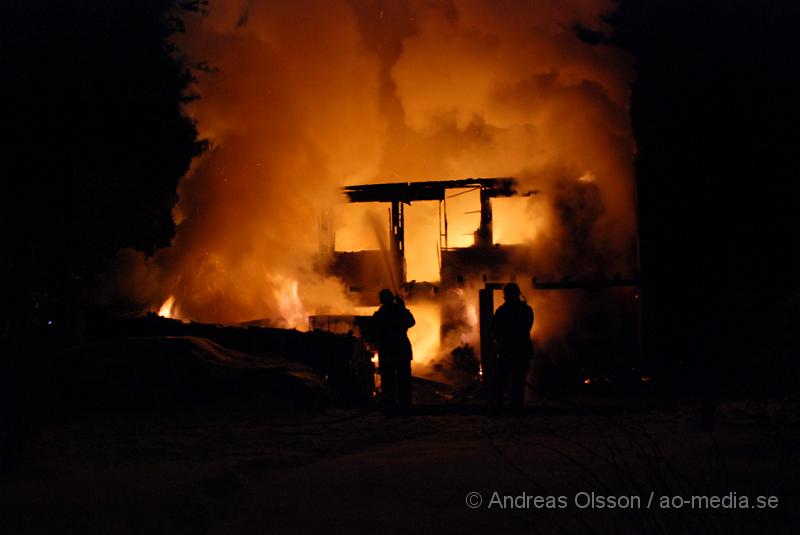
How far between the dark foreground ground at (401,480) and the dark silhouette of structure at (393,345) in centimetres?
266

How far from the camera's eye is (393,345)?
10328mm

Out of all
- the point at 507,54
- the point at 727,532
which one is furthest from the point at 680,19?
the point at 727,532

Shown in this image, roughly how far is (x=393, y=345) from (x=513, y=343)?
5.78 feet

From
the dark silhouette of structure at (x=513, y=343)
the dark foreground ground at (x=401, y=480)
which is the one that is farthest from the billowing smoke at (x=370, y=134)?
the dark foreground ground at (x=401, y=480)

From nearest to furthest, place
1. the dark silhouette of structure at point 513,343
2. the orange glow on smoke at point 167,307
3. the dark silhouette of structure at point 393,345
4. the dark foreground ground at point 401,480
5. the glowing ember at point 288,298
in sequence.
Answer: the dark foreground ground at point 401,480, the dark silhouette of structure at point 513,343, the dark silhouette of structure at point 393,345, the orange glow on smoke at point 167,307, the glowing ember at point 288,298

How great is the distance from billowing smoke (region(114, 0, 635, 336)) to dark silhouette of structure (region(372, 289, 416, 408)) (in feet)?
32.6

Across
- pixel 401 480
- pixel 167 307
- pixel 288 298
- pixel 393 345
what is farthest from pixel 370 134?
pixel 401 480

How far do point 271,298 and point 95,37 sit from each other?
10.7 meters

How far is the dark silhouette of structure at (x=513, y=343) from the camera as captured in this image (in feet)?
31.7

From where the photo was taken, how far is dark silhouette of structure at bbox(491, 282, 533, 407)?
31.7ft

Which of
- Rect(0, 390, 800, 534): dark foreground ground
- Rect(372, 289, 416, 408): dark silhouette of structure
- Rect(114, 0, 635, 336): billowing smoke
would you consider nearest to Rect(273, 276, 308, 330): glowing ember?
Rect(114, 0, 635, 336): billowing smoke

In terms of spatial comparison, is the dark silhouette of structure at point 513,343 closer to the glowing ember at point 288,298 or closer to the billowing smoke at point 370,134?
the billowing smoke at point 370,134

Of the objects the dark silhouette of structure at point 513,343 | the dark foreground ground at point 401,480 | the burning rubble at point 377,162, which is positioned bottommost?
the dark foreground ground at point 401,480

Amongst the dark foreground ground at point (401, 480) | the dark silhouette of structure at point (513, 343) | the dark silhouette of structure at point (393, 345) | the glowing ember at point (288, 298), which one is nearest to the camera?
the dark foreground ground at point (401, 480)
